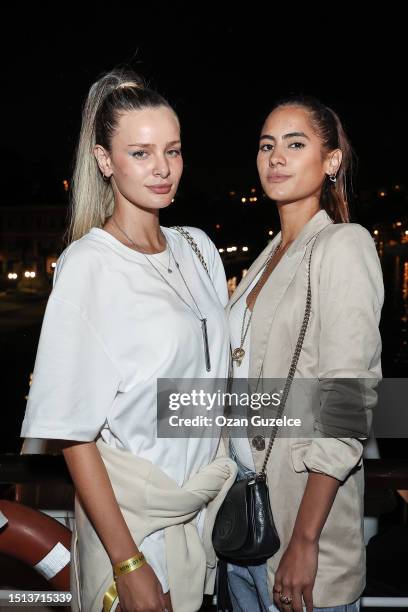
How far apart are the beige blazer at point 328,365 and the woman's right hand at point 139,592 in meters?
0.33

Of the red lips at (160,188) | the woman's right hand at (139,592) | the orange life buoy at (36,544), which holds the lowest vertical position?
the orange life buoy at (36,544)

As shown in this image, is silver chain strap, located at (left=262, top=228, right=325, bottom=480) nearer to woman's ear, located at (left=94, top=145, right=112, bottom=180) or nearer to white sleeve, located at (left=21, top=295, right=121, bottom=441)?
white sleeve, located at (left=21, top=295, right=121, bottom=441)

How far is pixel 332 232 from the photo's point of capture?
1635 mm

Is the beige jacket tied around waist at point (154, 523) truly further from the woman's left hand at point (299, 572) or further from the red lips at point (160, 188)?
the red lips at point (160, 188)

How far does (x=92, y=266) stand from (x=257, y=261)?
2.45 ft

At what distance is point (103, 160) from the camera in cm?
179

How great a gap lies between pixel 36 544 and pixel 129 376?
108 cm

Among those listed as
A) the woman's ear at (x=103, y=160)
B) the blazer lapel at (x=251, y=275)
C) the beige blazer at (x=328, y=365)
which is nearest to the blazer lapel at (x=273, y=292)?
the beige blazer at (x=328, y=365)

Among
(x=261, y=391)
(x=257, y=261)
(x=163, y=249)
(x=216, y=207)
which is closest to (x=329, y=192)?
(x=257, y=261)

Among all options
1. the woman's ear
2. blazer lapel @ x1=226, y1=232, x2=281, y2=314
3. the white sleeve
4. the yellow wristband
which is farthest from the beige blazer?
the woman's ear

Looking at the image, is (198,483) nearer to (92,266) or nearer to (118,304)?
(118,304)

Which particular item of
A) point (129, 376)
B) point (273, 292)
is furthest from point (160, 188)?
point (129, 376)

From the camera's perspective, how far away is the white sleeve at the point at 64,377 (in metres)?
1.51

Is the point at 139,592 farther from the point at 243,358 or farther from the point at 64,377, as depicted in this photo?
the point at 243,358
